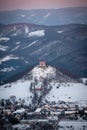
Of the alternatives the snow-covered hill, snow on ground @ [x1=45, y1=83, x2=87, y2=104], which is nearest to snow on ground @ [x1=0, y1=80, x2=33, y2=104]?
the snow-covered hill

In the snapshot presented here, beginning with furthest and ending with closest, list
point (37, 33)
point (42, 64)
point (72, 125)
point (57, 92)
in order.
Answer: point (37, 33) → point (42, 64) → point (57, 92) → point (72, 125)

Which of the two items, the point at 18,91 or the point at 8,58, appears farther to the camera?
the point at 8,58

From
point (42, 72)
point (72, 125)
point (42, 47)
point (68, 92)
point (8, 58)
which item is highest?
point (42, 47)

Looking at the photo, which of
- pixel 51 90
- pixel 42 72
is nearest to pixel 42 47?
pixel 42 72

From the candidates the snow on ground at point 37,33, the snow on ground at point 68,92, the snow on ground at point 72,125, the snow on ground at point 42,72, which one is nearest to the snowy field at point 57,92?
the snow on ground at point 68,92

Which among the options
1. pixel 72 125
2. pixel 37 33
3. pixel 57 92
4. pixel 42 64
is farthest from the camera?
pixel 37 33

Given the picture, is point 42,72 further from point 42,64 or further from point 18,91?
point 18,91

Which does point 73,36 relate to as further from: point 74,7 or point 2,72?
point 2,72
